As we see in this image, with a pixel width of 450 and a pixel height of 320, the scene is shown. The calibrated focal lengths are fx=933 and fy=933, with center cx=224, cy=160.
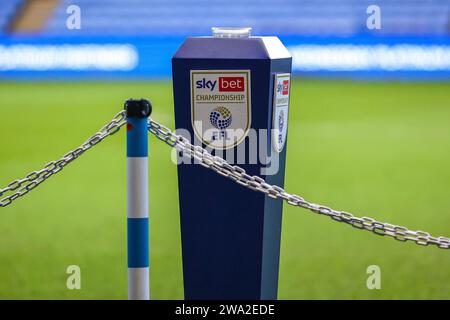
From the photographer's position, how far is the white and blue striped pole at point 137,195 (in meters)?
3.52

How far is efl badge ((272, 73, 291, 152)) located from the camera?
12.8ft

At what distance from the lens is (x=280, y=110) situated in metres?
3.99

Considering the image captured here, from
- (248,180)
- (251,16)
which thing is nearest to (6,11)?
(251,16)

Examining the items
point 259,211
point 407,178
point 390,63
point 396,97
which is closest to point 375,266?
point 259,211

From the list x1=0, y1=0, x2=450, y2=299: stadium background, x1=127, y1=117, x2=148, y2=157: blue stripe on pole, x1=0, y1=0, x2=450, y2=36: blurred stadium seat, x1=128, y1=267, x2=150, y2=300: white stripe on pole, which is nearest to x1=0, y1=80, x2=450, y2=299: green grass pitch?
x1=0, y1=0, x2=450, y2=299: stadium background

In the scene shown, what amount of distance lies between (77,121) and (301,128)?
2.91 metres

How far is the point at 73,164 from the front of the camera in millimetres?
9414

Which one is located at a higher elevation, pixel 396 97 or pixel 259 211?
pixel 259 211

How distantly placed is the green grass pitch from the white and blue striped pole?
1429 millimetres

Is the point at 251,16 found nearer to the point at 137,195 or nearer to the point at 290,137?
the point at 290,137

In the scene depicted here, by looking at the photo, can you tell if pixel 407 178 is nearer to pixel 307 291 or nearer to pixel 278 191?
pixel 307 291

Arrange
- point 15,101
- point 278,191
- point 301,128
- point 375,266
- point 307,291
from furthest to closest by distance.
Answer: point 15,101 → point 301,128 → point 375,266 → point 307,291 → point 278,191

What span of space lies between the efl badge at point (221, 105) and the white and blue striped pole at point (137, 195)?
378mm

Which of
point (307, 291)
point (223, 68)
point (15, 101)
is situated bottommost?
point (15, 101)
